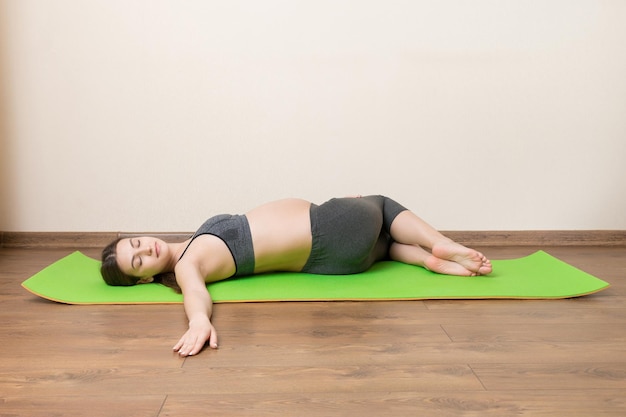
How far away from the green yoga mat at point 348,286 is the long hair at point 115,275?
30 millimetres

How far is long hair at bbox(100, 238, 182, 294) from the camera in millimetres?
2189

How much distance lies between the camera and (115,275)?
2.22 m

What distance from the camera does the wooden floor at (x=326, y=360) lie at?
1355 mm

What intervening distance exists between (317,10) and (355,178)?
2.66 ft

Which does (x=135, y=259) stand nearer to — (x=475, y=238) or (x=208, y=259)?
(x=208, y=259)

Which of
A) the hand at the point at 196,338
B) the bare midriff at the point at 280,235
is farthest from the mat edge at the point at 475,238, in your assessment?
the hand at the point at 196,338

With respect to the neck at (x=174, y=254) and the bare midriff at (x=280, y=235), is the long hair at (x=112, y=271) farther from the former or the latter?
the bare midriff at (x=280, y=235)

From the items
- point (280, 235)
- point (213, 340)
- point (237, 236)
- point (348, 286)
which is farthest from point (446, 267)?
point (213, 340)

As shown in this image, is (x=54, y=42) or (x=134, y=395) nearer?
(x=134, y=395)

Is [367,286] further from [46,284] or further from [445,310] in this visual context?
[46,284]

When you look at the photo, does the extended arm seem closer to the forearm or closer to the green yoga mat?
the forearm

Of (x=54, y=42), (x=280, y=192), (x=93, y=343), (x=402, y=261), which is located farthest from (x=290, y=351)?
(x=54, y=42)

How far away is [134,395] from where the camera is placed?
4.59 ft

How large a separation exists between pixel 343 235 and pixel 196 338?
797 millimetres
